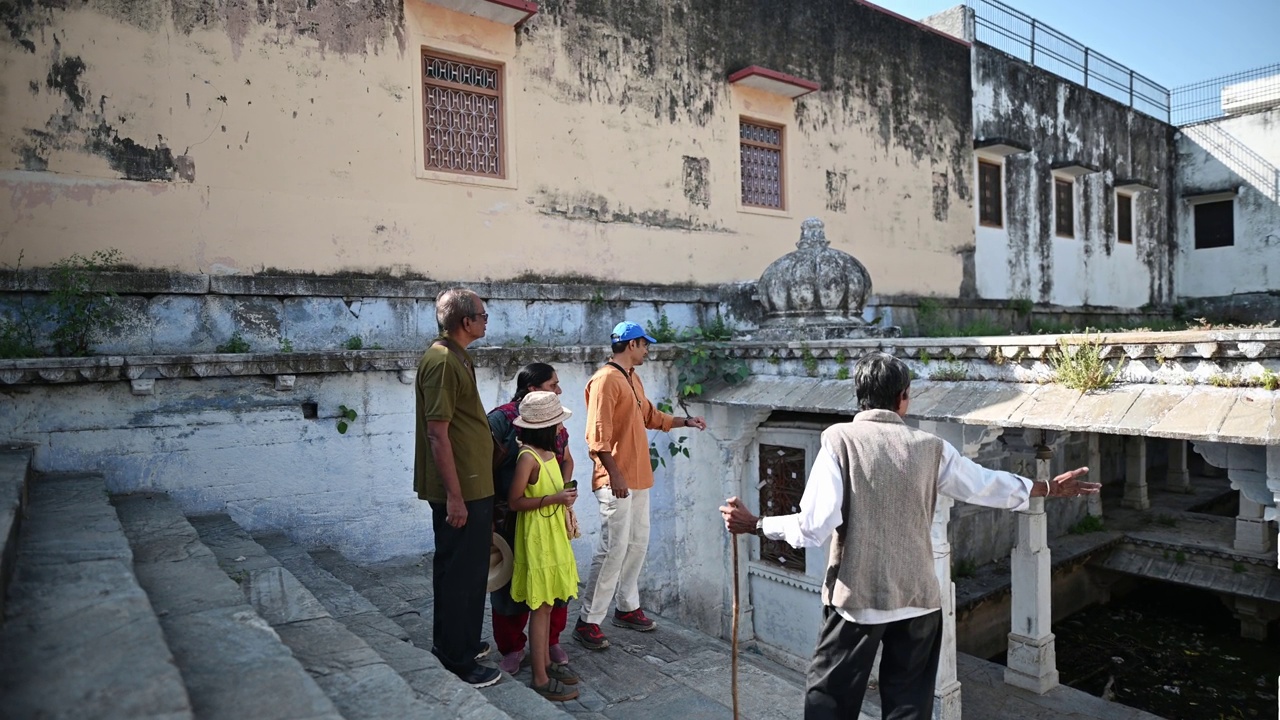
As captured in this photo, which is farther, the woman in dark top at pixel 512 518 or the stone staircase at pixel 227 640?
the woman in dark top at pixel 512 518

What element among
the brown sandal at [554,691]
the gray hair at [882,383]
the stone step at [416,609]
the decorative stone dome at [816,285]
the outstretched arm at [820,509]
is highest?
the decorative stone dome at [816,285]

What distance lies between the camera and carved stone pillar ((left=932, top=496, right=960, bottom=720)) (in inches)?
238

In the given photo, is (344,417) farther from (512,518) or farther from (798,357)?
(798,357)

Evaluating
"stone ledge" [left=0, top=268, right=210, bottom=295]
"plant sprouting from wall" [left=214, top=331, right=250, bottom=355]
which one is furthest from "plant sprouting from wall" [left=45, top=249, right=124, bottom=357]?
"plant sprouting from wall" [left=214, top=331, right=250, bottom=355]

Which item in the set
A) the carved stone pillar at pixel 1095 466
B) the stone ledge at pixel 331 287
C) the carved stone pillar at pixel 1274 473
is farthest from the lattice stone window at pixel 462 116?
the carved stone pillar at pixel 1095 466

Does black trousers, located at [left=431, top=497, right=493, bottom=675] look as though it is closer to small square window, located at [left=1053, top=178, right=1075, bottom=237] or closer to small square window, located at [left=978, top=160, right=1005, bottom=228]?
small square window, located at [left=978, top=160, right=1005, bottom=228]

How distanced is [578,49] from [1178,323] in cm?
1512

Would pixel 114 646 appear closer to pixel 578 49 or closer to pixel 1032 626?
pixel 578 49

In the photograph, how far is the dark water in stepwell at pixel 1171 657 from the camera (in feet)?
28.9

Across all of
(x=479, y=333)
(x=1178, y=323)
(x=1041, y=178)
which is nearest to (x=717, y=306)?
(x=479, y=333)

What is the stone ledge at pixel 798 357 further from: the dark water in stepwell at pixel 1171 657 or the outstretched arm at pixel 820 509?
the dark water in stepwell at pixel 1171 657

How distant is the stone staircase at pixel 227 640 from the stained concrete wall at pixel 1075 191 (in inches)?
399

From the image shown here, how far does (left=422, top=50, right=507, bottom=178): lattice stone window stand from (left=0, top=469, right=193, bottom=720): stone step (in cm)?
479

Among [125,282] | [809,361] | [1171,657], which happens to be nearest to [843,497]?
[809,361]
